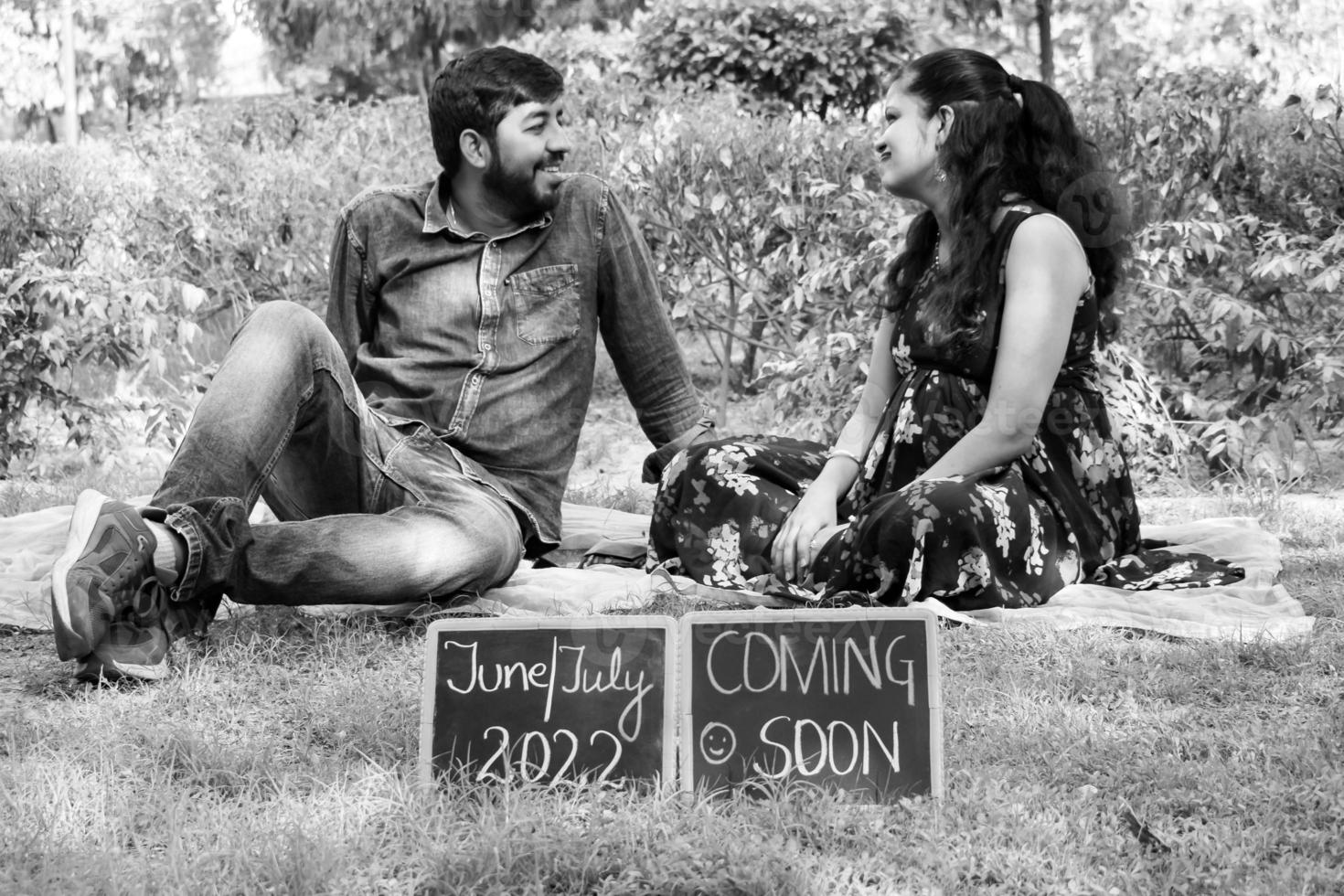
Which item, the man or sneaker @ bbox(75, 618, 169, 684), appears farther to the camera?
the man

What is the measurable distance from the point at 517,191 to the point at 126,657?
142 cm

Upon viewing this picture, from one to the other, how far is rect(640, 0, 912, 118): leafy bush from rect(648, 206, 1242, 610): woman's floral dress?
481cm

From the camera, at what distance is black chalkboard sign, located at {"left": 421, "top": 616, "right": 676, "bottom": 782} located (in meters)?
2.18

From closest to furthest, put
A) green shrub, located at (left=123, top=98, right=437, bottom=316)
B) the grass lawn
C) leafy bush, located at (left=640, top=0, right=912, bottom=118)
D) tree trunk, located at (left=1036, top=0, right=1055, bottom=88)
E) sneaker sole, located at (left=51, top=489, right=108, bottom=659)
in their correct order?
the grass lawn, sneaker sole, located at (left=51, top=489, right=108, bottom=659), green shrub, located at (left=123, top=98, right=437, bottom=316), leafy bush, located at (left=640, top=0, right=912, bottom=118), tree trunk, located at (left=1036, top=0, right=1055, bottom=88)

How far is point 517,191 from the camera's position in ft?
11.7

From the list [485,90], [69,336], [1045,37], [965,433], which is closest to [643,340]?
[485,90]

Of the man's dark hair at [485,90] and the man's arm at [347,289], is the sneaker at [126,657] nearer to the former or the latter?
the man's arm at [347,289]

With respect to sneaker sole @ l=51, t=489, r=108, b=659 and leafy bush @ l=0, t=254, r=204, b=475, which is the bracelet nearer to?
sneaker sole @ l=51, t=489, r=108, b=659

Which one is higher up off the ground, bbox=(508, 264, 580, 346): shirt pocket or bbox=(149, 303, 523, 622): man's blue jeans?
bbox=(508, 264, 580, 346): shirt pocket

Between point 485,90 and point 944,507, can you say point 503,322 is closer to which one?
point 485,90

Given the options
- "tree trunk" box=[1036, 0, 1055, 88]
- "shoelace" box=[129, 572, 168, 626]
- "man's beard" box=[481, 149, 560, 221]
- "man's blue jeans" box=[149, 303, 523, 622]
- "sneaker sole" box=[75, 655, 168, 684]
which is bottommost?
"sneaker sole" box=[75, 655, 168, 684]

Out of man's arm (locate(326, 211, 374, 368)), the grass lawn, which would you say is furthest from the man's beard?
the grass lawn

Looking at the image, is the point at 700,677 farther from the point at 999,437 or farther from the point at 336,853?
the point at 999,437

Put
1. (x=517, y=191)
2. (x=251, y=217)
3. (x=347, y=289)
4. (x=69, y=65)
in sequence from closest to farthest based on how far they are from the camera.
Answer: (x=517, y=191) → (x=347, y=289) → (x=251, y=217) → (x=69, y=65)
